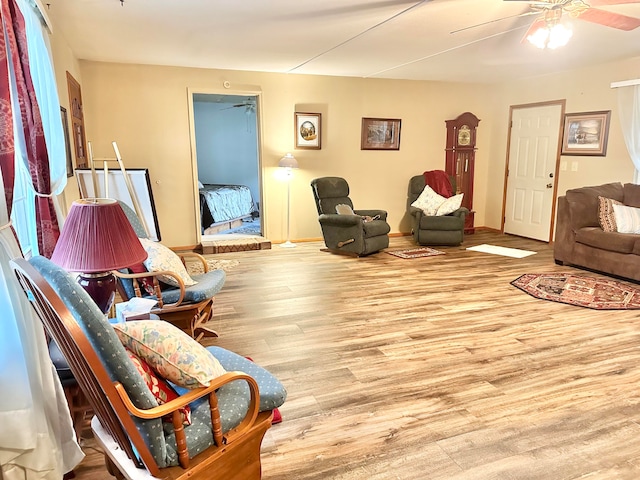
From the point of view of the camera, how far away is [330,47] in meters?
4.54

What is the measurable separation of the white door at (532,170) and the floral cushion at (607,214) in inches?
56.9

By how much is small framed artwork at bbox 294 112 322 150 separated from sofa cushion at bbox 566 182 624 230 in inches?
134

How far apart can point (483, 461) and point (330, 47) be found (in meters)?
4.01

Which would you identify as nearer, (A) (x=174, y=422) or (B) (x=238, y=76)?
(A) (x=174, y=422)

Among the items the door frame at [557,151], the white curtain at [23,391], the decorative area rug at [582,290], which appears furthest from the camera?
the door frame at [557,151]

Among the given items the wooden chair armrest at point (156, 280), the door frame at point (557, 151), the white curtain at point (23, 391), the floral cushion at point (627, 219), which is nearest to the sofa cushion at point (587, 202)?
the floral cushion at point (627, 219)

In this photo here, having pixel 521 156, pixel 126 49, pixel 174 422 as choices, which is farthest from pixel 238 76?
pixel 174 422

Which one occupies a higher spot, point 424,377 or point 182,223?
point 182,223

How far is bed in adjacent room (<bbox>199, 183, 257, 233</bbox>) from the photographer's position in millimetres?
6953

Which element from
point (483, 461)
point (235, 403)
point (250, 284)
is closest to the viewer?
point (235, 403)

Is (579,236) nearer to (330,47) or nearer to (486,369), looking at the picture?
(486,369)

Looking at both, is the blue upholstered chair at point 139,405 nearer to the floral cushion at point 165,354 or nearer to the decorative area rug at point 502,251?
the floral cushion at point 165,354

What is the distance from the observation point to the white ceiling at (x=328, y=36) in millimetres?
3254

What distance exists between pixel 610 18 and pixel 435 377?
2.63 m
